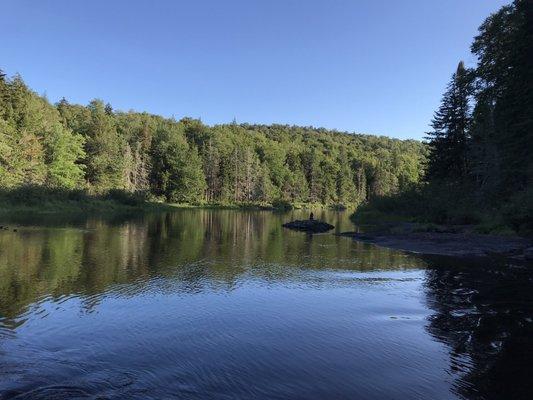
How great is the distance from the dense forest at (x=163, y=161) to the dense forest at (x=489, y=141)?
7.51 metres

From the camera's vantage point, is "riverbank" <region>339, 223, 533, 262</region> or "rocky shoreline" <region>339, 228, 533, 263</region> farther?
"riverbank" <region>339, 223, 533, 262</region>

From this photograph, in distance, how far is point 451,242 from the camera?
33.2 metres

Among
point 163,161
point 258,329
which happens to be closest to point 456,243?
point 258,329

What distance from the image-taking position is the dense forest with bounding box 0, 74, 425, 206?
239 ft

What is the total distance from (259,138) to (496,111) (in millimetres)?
128265

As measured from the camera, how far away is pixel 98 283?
59.2 ft

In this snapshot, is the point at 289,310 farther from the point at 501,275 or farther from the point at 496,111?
the point at 496,111

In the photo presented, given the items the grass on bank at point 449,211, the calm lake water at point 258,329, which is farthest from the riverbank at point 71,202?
the grass on bank at point 449,211

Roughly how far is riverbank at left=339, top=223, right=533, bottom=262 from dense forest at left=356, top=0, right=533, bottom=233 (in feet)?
7.92

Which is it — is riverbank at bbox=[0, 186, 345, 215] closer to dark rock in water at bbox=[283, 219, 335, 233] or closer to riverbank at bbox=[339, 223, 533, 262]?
dark rock in water at bbox=[283, 219, 335, 233]

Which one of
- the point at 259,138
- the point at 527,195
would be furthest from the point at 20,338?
the point at 259,138

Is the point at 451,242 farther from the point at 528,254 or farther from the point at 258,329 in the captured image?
the point at 258,329

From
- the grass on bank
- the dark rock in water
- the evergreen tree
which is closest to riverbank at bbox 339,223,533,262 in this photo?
the grass on bank

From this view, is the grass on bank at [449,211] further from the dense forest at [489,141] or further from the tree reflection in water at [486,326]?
the tree reflection in water at [486,326]
